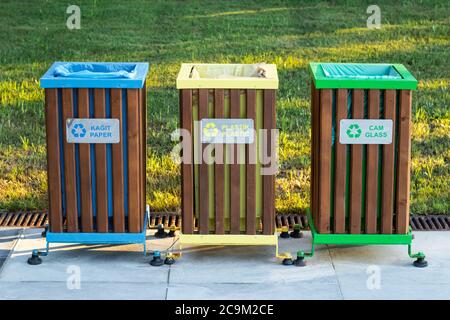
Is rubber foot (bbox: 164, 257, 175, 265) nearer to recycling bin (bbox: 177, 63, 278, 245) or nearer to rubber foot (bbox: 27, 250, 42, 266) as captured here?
recycling bin (bbox: 177, 63, 278, 245)

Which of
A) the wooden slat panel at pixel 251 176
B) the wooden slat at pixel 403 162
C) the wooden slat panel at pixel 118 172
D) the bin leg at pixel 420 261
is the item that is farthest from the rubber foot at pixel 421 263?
the wooden slat panel at pixel 118 172

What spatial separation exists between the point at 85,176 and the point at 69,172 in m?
0.10

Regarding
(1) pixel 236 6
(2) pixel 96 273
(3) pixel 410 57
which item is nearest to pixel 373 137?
(2) pixel 96 273

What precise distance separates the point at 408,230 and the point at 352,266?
16.2 inches

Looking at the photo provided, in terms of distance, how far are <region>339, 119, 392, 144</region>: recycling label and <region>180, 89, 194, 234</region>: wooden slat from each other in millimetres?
896

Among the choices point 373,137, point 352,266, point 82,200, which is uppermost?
point 373,137

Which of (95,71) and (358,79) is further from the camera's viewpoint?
(95,71)

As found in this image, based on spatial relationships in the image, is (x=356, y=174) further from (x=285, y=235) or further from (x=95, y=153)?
(x=95, y=153)

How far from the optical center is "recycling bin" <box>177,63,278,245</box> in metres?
6.06

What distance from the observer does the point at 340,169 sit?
620 centimetres

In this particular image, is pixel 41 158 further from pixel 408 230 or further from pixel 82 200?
pixel 408 230

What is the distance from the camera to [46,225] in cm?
685

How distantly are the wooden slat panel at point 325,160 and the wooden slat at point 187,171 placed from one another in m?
0.77

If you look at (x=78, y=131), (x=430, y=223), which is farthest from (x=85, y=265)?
(x=430, y=223)
